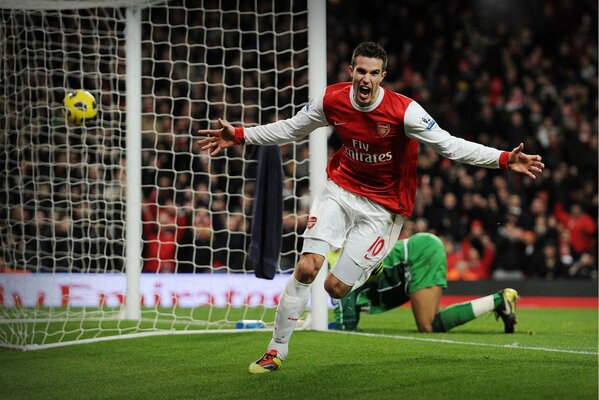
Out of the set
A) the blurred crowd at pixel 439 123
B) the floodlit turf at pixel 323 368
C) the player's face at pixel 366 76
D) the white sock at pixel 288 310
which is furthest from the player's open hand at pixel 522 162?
the blurred crowd at pixel 439 123

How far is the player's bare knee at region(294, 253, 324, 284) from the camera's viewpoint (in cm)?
572

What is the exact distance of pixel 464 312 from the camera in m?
8.04

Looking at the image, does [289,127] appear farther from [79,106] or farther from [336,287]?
[79,106]

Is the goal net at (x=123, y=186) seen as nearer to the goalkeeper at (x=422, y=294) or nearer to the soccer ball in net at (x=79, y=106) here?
the soccer ball in net at (x=79, y=106)

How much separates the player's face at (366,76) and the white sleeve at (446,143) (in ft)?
0.88

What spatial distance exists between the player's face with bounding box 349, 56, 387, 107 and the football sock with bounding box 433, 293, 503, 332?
116 inches

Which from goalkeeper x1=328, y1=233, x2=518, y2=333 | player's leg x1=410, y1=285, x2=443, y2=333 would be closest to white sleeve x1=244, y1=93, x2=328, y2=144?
goalkeeper x1=328, y1=233, x2=518, y2=333

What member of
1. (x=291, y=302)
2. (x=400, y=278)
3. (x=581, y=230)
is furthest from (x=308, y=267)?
(x=581, y=230)

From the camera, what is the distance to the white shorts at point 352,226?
5938 millimetres

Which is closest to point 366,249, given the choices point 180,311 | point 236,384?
point 236,384

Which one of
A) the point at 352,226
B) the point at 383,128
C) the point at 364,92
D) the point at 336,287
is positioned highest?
the point at 364,92

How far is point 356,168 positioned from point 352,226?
398mm

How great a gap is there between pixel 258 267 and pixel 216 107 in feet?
27.4

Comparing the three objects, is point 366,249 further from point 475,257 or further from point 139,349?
point 475,257
